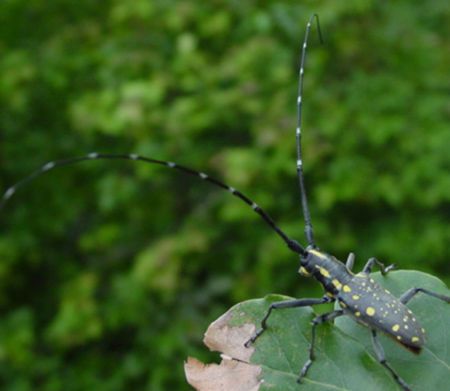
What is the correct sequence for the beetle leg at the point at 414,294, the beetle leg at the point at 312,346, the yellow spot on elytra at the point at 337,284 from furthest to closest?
the yellow spot on elytra at the point at 337,284 → the beetle leg at the point at 414,294 → the beetle leg at the point at 312,346

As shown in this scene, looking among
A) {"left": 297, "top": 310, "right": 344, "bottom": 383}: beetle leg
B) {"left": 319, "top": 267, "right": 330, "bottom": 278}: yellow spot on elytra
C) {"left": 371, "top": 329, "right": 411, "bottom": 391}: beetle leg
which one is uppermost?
{"left": 319, "top": 267, "right": 330, "bottom": 278}: yellow spot on elytra

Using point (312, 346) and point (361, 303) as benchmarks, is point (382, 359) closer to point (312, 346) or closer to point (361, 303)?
point (312, 346)

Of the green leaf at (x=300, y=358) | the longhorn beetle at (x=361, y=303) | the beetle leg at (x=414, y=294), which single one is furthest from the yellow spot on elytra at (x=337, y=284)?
the green leaf at (x=300, y=358)

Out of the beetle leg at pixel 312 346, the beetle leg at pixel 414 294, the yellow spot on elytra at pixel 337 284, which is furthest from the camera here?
the yellow spot on elytra at pixel 337 284

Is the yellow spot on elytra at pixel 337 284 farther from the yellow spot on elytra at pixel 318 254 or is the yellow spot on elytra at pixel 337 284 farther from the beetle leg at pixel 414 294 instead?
the beetle leg at pixel 414 294

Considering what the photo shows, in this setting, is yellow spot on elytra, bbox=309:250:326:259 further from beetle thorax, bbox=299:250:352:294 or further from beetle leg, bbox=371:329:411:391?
beetle leg, bbox=371:329:411:391

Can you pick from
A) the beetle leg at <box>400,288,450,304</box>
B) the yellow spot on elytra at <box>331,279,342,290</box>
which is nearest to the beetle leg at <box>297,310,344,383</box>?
the beetle leg at <box>400,288,450,304</box>

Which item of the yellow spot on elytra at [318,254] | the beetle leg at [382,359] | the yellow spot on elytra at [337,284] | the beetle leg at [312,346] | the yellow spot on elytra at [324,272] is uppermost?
the yellow spot on elytra at [318,254]

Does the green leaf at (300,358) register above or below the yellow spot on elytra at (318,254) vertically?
below
